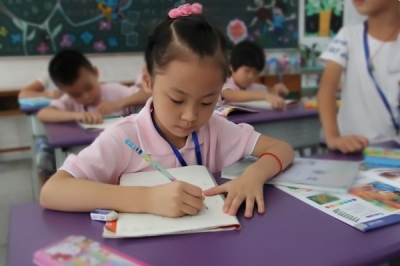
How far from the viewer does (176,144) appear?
1.04 meters

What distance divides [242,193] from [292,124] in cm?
133

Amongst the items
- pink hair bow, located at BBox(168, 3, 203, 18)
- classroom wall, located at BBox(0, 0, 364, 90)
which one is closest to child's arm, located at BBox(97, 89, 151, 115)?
pink hair bow, located at BBox(168, 3, 203, 18)

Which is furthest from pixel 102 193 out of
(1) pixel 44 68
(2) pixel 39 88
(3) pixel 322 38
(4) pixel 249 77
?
(3) pixel 322 38

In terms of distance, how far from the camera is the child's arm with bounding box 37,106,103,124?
5.98 ft

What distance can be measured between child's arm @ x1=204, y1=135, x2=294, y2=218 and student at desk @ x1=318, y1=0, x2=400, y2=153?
0.42 meters

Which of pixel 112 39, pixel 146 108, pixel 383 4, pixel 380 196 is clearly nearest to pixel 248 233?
pixel 380 196

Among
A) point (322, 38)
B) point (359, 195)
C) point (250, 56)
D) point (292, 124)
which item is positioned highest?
point (322, 38)

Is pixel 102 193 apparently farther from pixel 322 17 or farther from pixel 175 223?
pixel 322 17

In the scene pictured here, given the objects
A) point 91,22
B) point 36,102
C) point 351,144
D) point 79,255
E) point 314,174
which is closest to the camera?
point 79,255

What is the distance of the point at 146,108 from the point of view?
1020 mm

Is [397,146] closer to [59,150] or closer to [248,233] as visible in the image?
[248,233]

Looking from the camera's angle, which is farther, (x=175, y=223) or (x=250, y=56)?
(x=250, y=56)

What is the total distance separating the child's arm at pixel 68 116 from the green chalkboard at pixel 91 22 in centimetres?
139

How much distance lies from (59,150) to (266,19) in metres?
3.37
